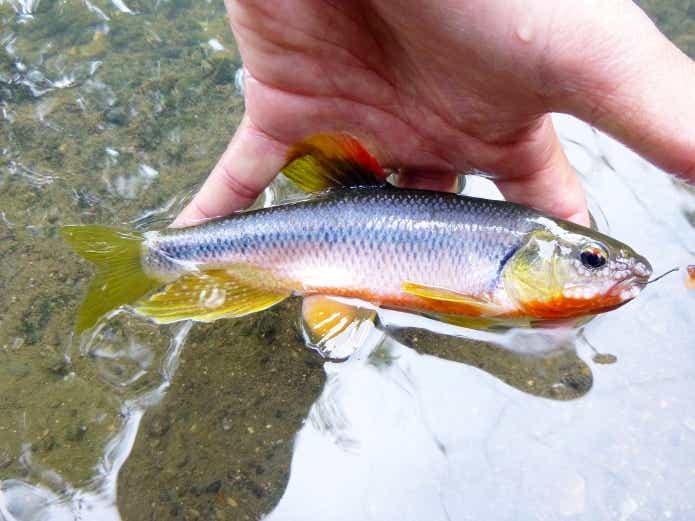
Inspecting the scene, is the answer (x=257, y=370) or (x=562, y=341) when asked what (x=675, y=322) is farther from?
(x=257, y=370)

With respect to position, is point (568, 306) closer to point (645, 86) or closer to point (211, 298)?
point (645, 86)

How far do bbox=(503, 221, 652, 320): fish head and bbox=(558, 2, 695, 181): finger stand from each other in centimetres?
56

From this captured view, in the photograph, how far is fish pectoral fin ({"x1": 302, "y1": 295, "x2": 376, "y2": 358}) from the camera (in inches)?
129

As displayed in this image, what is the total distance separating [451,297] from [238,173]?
54.1 inches

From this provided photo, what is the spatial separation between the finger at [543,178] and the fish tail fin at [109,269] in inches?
75.7

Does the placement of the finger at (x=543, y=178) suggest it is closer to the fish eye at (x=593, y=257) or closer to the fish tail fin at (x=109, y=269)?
the fish eye at (x=593, y=257)

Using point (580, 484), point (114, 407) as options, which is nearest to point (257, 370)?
point (114, 407)

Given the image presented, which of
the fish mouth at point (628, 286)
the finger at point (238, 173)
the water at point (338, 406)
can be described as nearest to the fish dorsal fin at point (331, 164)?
the finger at point (238, 173)

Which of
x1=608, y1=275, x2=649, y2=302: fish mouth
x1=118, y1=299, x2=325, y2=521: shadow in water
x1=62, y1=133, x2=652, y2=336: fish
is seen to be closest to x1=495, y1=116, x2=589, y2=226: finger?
x1=62, y1=133, x2=652, y2=336: fish

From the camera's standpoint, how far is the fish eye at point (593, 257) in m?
2.82

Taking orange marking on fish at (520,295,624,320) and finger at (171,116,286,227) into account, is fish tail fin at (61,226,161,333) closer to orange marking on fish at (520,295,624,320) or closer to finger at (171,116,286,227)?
finger at (171,116,286,227)

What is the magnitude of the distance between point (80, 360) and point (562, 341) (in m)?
2.60

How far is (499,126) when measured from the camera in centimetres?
291

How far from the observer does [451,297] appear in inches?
116
